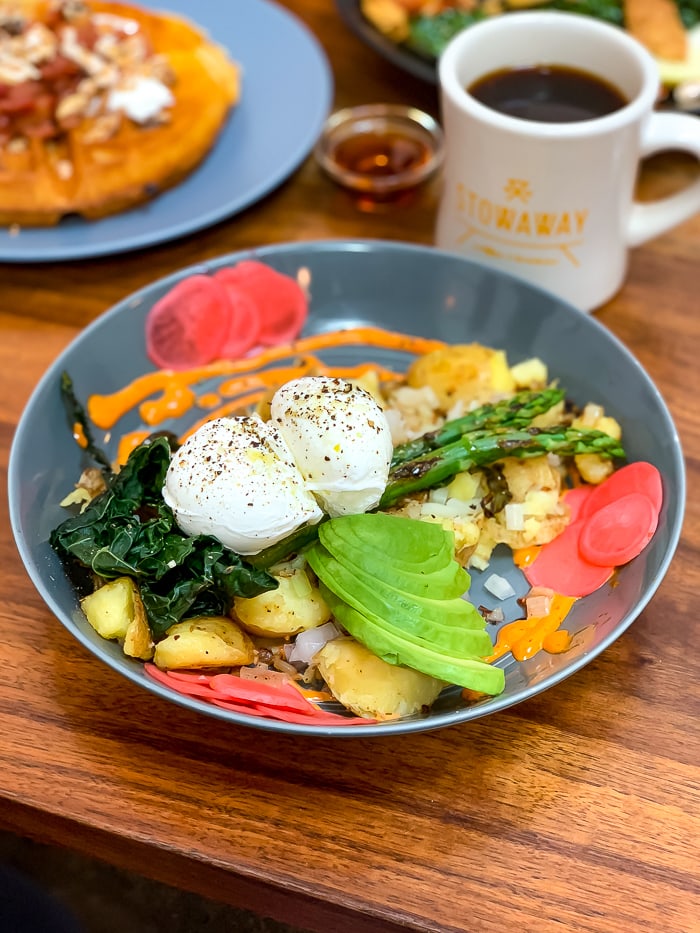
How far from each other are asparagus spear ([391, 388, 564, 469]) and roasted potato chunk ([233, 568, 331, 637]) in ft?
0.83

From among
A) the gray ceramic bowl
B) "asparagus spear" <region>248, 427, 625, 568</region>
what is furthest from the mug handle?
"asparagus spear" <region>248, 427, 625, 568</region>

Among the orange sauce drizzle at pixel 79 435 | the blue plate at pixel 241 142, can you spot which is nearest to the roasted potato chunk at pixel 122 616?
the orange sauce drizzle at pixel 79 435

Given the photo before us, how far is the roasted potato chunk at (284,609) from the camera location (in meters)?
1.26

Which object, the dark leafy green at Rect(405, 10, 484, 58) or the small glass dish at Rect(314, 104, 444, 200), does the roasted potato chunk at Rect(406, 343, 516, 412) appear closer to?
the small glass dish at Rect(314, 104, 444, 200)

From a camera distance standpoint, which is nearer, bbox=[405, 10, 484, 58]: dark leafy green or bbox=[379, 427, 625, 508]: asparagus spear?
bbox=[379, 427, 625, 508]: asparagus spear

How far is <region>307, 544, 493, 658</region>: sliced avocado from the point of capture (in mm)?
1189

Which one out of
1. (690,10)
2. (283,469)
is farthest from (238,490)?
(690,10)

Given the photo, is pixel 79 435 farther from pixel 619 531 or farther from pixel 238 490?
pixel 619 531

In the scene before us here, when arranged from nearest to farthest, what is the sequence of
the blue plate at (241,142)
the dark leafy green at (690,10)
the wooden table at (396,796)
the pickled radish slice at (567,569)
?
the wooden table at (396,796), the pickled radish slice at (567,569), the blue plate at (241,142), the dark leafy green at (690,10)

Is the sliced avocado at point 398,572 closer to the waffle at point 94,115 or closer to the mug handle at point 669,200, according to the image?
the mug handle at point 669,200

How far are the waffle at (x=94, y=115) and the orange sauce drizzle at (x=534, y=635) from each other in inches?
48.8

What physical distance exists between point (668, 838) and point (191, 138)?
1.61 m

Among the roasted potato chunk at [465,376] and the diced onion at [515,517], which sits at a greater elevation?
the roasted potato chunk at [465,376]

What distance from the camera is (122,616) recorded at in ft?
3.97
